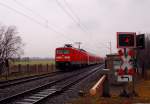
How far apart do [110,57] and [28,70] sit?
2653 centimetres

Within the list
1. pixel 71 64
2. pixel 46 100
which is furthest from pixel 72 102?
pixel 71 64

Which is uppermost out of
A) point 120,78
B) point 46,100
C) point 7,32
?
point 7,32

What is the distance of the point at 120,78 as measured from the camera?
50.1 ft

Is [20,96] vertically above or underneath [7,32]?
underneath

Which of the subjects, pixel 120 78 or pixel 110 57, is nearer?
pixel 120 78

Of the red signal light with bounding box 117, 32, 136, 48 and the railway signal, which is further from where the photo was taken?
the railway signal

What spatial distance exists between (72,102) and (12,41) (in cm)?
4489

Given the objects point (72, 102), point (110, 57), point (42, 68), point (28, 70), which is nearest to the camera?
point (72, 102)

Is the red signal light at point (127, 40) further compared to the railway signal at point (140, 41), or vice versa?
the railway signal at point (140, 41)

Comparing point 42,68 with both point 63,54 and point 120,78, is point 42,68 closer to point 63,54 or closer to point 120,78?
point 63,54

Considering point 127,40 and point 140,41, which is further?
point 140,41

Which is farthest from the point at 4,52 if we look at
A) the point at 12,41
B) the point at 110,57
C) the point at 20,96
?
the point at 20,96

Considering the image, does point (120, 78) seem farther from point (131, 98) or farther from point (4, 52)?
point (4, 52)

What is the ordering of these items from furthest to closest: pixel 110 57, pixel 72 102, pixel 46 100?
pixel 110 57, pixel 46 100, pixel 72 102
